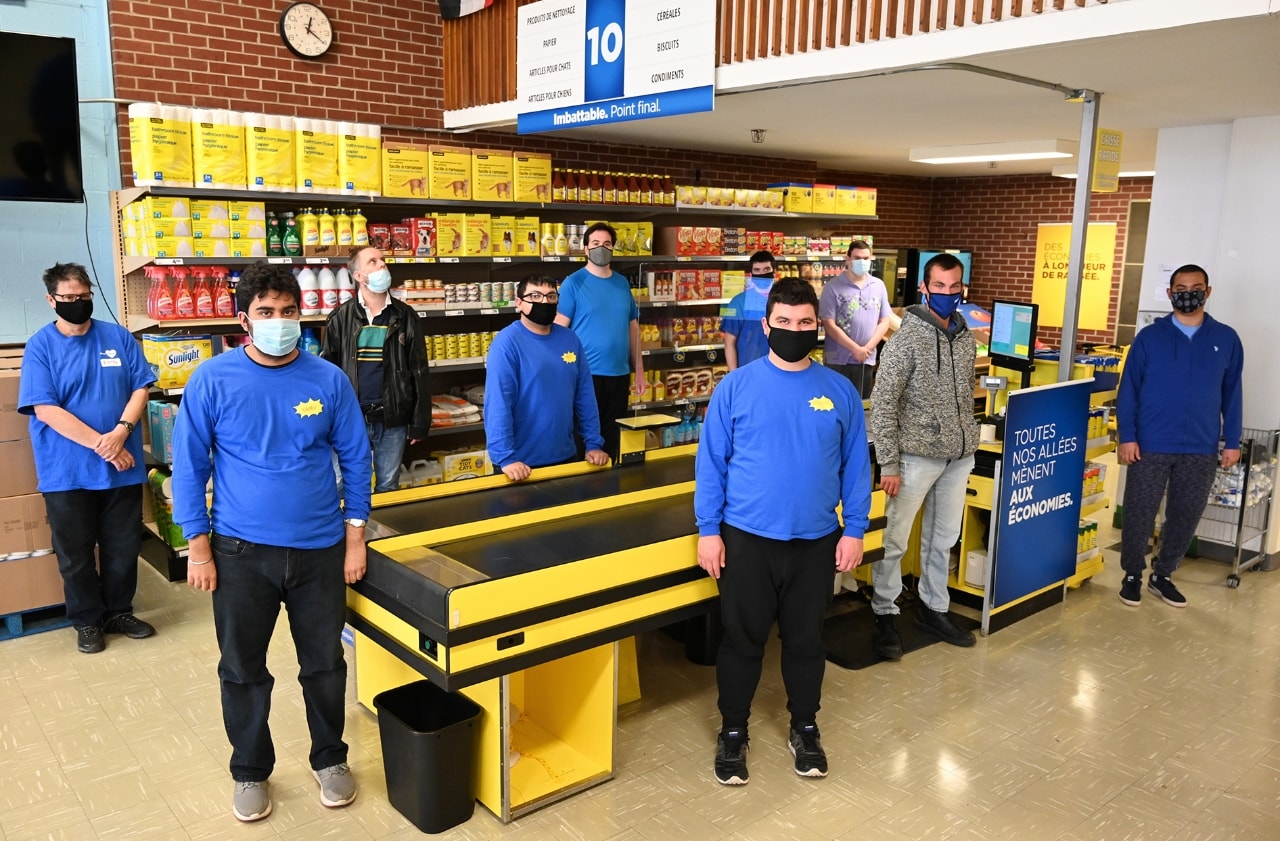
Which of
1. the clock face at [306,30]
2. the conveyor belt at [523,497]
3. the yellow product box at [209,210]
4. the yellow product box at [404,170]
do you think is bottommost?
the conveyor belt at [523,497]

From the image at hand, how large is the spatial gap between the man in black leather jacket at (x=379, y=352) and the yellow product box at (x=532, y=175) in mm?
Answer: 2023

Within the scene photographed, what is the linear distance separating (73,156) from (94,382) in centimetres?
163

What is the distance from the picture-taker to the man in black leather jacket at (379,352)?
4.89 metres

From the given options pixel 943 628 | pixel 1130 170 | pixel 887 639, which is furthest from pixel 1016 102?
pixel 1130 170

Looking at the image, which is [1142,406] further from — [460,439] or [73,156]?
[73,156]

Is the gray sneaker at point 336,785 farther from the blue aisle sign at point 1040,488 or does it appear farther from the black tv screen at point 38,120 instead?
the black tv screen at point 38,120

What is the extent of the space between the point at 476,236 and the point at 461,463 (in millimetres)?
1565

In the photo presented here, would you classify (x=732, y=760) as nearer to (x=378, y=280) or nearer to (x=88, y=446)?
(x=378, y=280)

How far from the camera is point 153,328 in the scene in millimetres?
5793

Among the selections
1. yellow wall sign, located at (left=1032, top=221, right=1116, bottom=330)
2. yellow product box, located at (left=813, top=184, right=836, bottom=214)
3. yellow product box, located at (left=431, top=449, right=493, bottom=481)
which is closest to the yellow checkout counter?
yellow product box, located at (left=431, top=449, right=493, bottom=481)

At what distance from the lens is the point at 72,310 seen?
4.41 metres

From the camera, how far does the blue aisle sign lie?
4.88 m

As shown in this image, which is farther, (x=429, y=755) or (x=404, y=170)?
(x=404, y=170)

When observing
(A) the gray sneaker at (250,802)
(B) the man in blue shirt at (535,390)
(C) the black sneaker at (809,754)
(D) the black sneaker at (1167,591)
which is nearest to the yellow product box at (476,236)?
(B) the man in blue shirt at (535,390)
